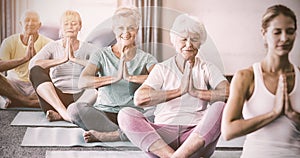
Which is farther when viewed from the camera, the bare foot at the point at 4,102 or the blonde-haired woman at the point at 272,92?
the bare foot at the point at 4,102

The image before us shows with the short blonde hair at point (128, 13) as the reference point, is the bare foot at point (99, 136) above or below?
below

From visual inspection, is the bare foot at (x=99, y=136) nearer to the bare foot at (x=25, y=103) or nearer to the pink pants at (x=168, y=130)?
the pink pants at (x=168, y=130)

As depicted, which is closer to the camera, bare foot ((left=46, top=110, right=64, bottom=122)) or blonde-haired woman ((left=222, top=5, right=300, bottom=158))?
blonde-haired woman ((left=222, top=5, right=300, bottom=158))

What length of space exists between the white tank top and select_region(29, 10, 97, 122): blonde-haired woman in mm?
640

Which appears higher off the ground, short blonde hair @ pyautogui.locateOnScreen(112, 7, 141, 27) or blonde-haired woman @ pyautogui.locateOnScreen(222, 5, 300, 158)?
short blonde hair @ pyautogui.locateOnScreen(112, 7, 141, 27)

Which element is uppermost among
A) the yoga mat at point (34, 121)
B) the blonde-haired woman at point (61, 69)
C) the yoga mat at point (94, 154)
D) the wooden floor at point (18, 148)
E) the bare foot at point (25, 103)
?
the blonde-haired woman at point (61, 69)

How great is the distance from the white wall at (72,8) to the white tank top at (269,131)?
0.65 m

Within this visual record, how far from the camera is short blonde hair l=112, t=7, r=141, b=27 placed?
1.81 meters

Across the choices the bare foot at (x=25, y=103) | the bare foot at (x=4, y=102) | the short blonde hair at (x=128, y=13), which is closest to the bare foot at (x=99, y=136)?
the bare foot at (x=25, y=103)

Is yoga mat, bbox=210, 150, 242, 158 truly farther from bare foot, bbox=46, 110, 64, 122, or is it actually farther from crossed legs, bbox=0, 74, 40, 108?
crossed legs, bbox=0, 74, 40, 108

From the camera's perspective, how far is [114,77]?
6.03 feet

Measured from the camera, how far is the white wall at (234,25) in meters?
1.80

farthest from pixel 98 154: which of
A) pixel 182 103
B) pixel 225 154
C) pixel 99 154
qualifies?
pixel 225 154

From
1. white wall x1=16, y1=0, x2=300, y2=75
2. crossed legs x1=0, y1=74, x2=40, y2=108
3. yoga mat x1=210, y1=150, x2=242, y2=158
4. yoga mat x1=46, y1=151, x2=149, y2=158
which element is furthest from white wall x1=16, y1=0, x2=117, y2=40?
yoga mat x1=210, y1=150, x2=242, y2=158
